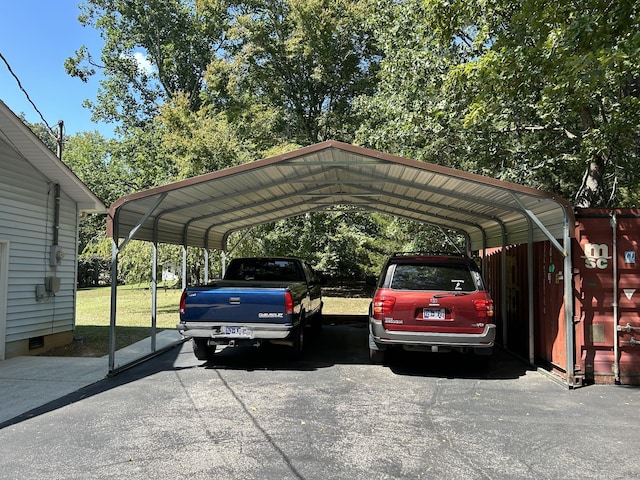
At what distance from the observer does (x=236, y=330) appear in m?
7.29

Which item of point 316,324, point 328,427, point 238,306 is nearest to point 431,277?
point 238,306

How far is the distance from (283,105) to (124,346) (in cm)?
2062

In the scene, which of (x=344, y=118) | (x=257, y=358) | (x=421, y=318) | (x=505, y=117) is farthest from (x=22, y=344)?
(x=344, y=118)

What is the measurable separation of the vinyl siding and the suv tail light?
6567mm

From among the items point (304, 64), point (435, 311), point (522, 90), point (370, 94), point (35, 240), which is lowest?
point (435, 311)

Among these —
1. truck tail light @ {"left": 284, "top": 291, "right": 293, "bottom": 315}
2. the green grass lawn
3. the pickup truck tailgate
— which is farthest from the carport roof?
the green grass lawn

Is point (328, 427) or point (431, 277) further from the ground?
point (431, 277)

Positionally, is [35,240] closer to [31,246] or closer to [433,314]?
[31,246]

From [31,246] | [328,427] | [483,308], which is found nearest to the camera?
[328,427]

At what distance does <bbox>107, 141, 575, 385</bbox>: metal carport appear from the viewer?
6.65 meters

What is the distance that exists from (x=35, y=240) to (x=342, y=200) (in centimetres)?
641

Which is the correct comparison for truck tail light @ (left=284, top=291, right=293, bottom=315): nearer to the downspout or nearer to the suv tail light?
the suv tail light

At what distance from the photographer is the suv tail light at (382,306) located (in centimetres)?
705

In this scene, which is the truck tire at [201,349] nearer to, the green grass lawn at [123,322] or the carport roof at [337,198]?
the carport roof at [337,198]
